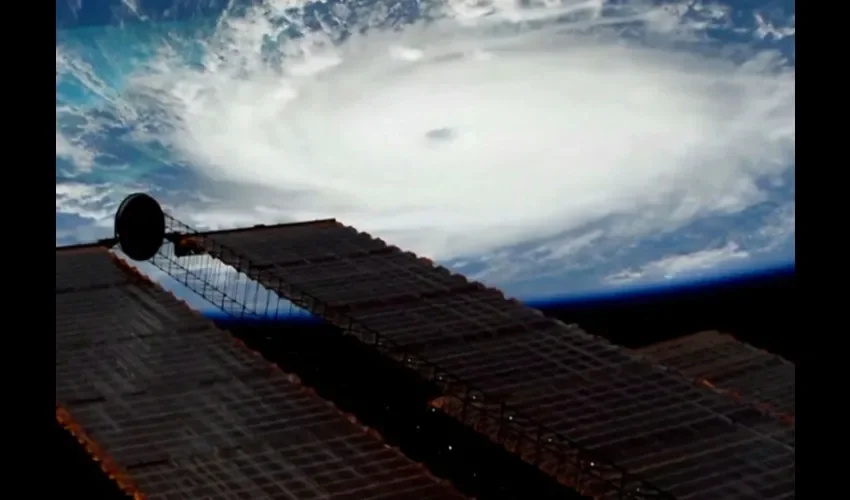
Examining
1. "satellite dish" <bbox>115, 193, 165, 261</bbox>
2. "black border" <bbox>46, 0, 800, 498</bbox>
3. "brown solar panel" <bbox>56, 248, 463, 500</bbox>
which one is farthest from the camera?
"satellite dish" <bbox>115, 193, 165, 261</bbox>

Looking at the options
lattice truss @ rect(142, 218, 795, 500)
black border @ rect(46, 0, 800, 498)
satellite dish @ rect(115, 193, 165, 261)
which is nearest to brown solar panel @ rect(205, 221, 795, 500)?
lattice truss @ rect(142, 218, 795, 500)

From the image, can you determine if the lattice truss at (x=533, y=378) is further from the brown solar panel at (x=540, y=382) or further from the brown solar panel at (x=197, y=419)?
the brown solar panel at (x=197, y=419)

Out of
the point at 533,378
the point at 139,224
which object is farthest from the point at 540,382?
the point at 139,224

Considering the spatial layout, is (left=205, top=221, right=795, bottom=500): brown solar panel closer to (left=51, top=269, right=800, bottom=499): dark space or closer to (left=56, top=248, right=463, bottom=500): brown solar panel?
(left=51, top=269, right=800, bottom=499): dark space

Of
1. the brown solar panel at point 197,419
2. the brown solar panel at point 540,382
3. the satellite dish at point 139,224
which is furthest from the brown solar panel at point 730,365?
the satellite dish at point 139,224
